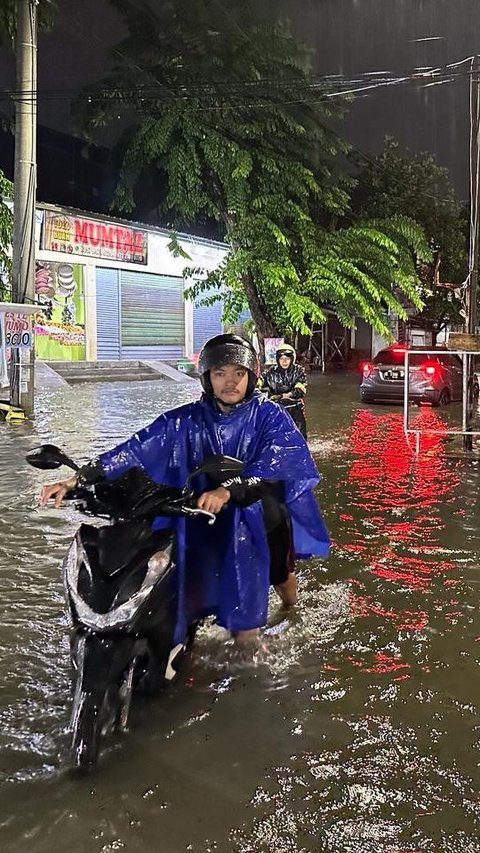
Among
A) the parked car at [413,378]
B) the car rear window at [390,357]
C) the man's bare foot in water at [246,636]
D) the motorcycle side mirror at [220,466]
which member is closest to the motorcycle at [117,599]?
the motorcycle side mirror at [220,466]

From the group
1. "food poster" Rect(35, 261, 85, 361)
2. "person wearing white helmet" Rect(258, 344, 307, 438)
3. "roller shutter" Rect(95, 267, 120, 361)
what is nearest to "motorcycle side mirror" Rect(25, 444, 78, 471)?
"person wearing white helmet" Rect(258, 344, 307, 438)

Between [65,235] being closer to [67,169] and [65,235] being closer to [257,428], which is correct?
[67,169]

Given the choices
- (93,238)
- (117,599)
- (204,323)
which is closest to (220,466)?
(117,599)

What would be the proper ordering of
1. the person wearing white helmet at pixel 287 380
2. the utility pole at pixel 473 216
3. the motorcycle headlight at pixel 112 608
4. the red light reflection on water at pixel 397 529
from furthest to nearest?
the utility pole at pixel 473 216 → the person wearing white helmet at pixel 287 380 → the red light reflection on water at pixel 397 529 → the motorcycle headlight at pixel 112 608

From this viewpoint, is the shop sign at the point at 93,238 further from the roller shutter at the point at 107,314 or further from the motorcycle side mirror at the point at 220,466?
the motorcycle side mirror at the point at 220,466

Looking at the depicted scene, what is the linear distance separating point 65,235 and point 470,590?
2169 centimetres

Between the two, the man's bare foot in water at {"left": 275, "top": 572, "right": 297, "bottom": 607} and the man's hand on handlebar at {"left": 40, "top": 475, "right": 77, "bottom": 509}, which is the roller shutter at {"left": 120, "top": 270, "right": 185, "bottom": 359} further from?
the man's hand on handlebar at {"left": 40, "top": 475, "right": 77, "bottom": 509}

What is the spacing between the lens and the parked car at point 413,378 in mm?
18500

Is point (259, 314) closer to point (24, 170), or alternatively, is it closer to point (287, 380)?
point (24, 170)

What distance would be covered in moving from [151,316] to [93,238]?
4.54 m

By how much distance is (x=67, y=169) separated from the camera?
86.1ft

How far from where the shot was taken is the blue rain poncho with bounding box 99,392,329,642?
3.80 metres

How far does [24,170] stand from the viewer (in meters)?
14.6

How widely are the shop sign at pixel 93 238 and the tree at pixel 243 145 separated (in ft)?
24.3
